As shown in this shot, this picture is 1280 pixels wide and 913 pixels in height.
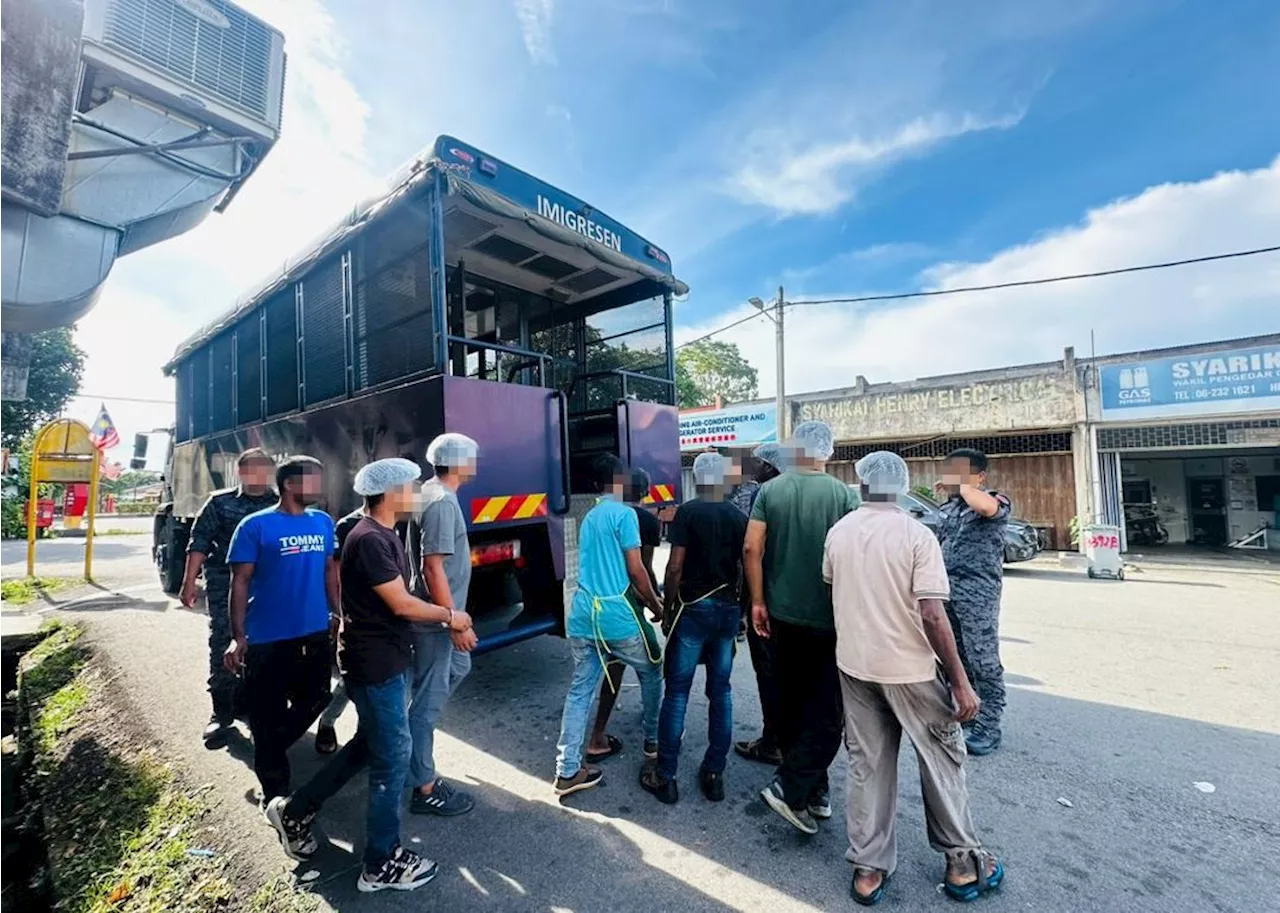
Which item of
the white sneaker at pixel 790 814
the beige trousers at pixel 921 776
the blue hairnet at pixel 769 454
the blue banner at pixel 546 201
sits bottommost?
the white sneaker at pixel 790 814

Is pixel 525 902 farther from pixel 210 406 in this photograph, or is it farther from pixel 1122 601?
pixel 1122 601

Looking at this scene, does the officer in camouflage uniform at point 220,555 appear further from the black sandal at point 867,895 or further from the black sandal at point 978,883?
the black sandal at point 978,883

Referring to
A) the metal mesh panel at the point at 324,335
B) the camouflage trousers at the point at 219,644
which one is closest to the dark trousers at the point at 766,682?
the camouflage trousers at the point at 219,644

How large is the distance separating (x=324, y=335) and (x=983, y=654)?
523 cm

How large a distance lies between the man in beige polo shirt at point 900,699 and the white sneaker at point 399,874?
5.54 ft

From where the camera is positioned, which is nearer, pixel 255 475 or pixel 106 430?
pixel 255 475

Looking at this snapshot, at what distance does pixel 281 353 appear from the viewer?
5.35 m

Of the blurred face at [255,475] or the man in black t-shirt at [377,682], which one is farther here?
the blurred face at [255,475]

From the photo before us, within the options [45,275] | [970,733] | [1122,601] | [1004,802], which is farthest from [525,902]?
[1122,601]

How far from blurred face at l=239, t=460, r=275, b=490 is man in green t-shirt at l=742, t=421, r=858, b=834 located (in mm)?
2998

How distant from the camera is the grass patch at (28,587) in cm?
835

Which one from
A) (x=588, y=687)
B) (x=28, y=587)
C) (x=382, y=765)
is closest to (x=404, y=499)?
(x=382, y=765)

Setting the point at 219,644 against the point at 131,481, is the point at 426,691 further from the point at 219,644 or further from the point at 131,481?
the point at 131,481

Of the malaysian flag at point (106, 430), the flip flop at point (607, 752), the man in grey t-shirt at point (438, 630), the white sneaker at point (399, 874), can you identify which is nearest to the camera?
the white sneaker at point (399, 874)
